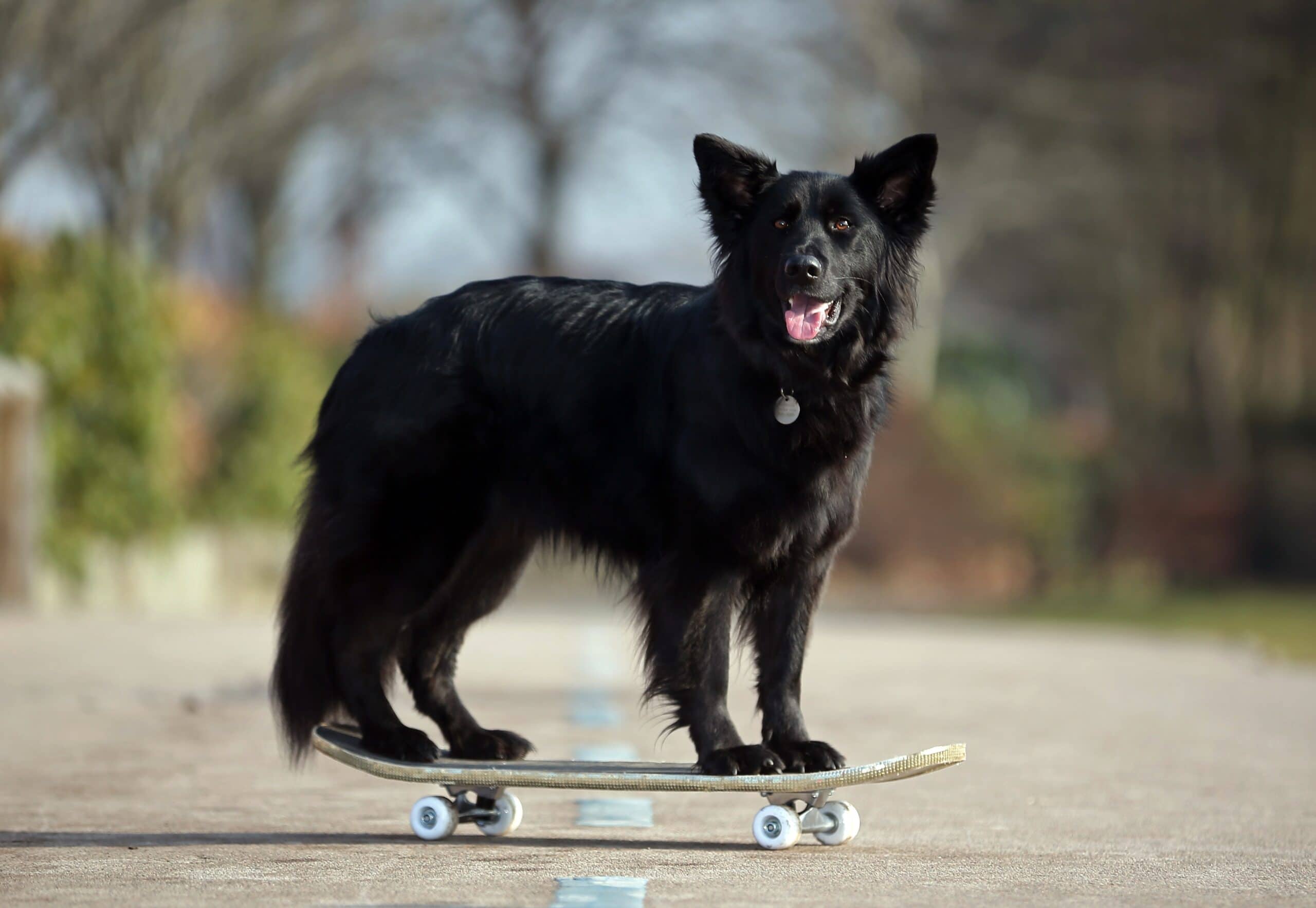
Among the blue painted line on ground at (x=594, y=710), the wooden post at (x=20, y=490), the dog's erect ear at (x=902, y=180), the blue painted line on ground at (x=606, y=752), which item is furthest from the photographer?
the wooden post at (x=20, y=490)

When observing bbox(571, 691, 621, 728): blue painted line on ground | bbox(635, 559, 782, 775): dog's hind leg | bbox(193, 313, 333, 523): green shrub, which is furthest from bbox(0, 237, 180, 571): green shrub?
bbox(635, 559, 782, 775): dog's hind leg

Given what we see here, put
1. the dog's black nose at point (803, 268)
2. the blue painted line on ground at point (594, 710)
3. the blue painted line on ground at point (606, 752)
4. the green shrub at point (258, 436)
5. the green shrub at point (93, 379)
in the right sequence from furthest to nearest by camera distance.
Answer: the green shrub at point (258, 436), the green shrub at point (93, 379), the blue painted line on ground at point (594, 710), the blue painted line on ground at point (606, 752), the dog's black nose at point (803, 268)

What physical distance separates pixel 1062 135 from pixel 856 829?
104ft

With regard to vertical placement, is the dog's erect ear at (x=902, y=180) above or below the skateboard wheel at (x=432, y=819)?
above

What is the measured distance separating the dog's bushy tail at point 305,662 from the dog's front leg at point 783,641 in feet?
4.51

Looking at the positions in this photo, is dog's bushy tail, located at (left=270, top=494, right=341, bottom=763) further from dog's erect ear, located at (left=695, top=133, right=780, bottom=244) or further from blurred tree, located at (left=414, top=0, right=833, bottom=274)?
blurred tree, located at (left=414, top=0, right=833, bottom=274)

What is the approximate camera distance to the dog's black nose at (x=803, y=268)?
17.9 ft

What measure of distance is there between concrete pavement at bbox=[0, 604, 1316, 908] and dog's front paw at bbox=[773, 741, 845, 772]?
25cm

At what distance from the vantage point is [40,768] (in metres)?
7.58

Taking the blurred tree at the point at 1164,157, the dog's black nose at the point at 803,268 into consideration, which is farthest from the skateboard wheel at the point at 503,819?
the blurred tree at the point at 1164,157

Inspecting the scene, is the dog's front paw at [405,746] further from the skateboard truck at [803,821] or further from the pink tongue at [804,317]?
the pink tongue at [804,317]

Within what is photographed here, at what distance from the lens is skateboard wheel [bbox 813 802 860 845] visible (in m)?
5.66

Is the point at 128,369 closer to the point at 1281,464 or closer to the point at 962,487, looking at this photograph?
the point at 962,487

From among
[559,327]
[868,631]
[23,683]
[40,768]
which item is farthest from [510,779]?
A: [868,631]
